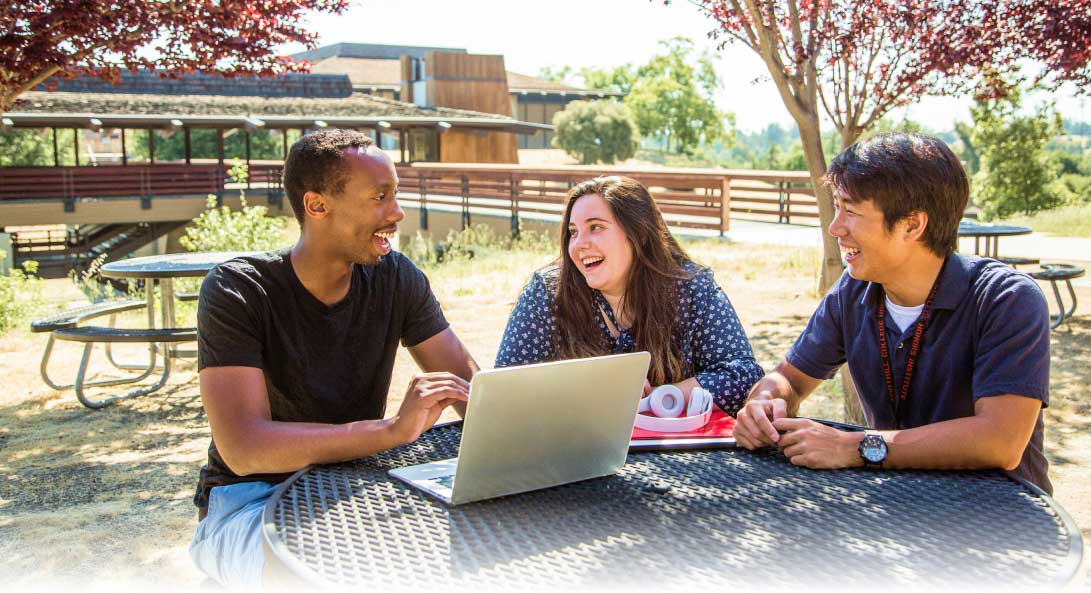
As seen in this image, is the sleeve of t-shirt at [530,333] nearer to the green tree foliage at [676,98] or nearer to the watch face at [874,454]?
the watch face at [874,454]

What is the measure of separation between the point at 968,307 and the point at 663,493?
80 centimetres

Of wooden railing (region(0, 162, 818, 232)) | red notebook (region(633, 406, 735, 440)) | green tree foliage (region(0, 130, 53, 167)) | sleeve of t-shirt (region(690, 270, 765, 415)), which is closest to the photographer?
red notebook (region(633, 406, 735, 440))

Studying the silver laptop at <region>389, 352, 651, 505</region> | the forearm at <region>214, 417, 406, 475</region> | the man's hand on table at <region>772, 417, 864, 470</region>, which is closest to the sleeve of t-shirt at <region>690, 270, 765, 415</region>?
the man's hand on table at <region>772, 417, 864, 470</region>

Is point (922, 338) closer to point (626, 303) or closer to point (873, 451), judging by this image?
point (873, 451)

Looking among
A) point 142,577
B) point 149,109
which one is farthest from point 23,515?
point 149,109

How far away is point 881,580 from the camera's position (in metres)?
1.44

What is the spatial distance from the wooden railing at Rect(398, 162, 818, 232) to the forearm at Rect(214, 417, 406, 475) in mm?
12565

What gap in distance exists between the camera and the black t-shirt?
216cm

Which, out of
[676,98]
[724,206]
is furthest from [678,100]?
[724,206]

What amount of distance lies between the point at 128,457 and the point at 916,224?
3675 millimetres

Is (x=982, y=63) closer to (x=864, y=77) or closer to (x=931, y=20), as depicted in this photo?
(x=931, y=20)

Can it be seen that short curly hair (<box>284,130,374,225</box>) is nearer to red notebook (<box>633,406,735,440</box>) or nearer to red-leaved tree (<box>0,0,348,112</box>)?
red notebook (<box>633,406,735,440</box>)

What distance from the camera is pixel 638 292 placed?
289 cm

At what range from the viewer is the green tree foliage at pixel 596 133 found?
42406 millimetres
